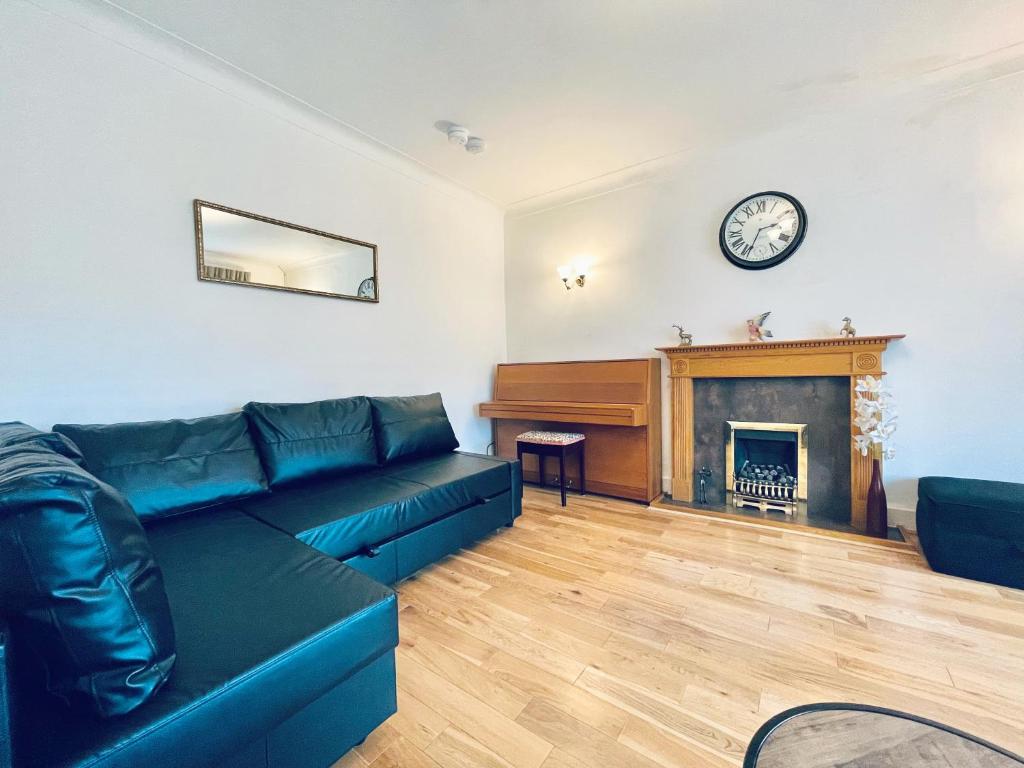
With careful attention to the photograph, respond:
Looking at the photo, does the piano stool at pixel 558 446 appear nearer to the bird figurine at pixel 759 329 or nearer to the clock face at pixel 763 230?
the bird figurine at pixel 759 329

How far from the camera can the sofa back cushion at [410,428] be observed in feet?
8.67

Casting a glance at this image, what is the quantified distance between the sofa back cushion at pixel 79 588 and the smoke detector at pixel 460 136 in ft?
8.96

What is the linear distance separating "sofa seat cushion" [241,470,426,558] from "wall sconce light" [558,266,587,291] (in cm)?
249

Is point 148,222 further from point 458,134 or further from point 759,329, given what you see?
point 759,329

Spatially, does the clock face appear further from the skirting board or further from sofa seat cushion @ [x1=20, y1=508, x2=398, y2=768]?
sofa seat cushion @ [x1=20, y1=508, x2=398, y2=768]

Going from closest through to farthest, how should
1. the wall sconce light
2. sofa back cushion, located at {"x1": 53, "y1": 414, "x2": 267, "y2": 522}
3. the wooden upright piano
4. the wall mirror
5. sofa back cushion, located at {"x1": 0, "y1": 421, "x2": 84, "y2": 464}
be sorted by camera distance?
sofa back cushion, located at {"x1": 0, "y1": 421, "x2": 84, "y2": 464}
sofa back cushion, located at {"x1": 53, "y1": 414, "x2": 267, "y2": 522}
the wall mirror
the wooden upright piano
the wall sconce light

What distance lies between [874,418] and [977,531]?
0.74 meters

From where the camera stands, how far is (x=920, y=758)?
737mm

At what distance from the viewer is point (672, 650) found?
1.55 meters

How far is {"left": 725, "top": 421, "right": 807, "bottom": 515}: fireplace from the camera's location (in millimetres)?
2867

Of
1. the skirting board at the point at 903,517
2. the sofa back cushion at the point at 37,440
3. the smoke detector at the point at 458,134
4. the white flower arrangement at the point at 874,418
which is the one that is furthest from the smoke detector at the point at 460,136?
the skirting board at the point at 903,517

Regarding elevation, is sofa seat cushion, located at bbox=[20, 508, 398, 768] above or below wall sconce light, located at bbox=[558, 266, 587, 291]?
below

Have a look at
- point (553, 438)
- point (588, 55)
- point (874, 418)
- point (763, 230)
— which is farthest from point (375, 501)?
point (763, 230)

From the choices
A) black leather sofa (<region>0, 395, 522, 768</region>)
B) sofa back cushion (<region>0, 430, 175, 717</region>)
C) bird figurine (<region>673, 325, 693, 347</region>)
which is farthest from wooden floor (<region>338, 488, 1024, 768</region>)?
bird figurine (<region>673, 325, 693, 347</region>)
